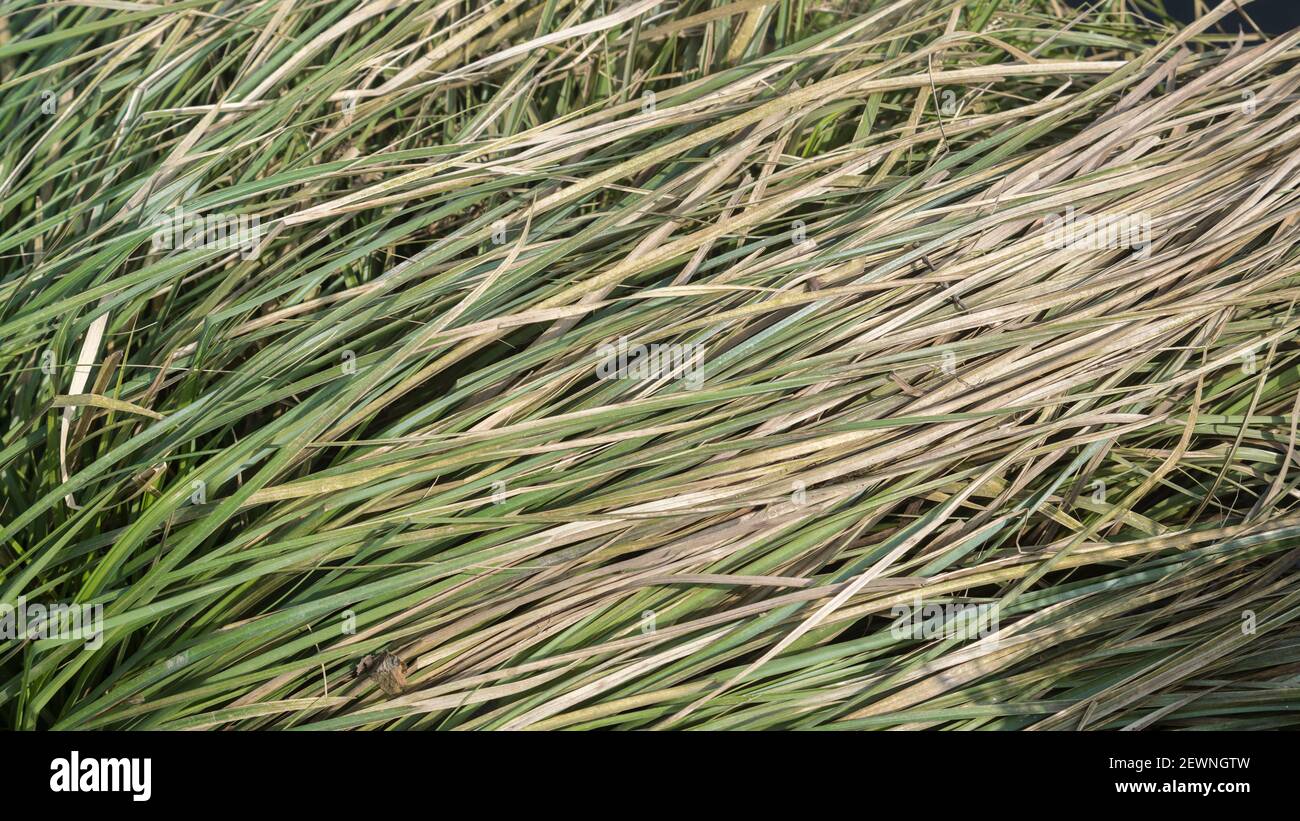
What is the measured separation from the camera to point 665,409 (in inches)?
43.7

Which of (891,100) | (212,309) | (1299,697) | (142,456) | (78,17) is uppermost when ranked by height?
(78,17)

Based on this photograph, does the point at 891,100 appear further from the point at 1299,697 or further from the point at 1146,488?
the point at 1299,697

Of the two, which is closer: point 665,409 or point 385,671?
point 385,671

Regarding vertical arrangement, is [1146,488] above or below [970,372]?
below

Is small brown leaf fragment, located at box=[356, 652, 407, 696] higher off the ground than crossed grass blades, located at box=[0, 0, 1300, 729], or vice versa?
crossed grass blades, located at box=[0, 0, 1300, 729]

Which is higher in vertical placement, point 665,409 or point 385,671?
point 665,409

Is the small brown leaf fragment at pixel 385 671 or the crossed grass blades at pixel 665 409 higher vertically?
the crossed grass blades at pixel 665 409

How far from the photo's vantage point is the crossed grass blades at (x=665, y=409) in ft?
3.40

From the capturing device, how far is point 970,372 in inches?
45.6

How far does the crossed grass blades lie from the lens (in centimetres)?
104

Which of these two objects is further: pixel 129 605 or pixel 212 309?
pixel 212 309
